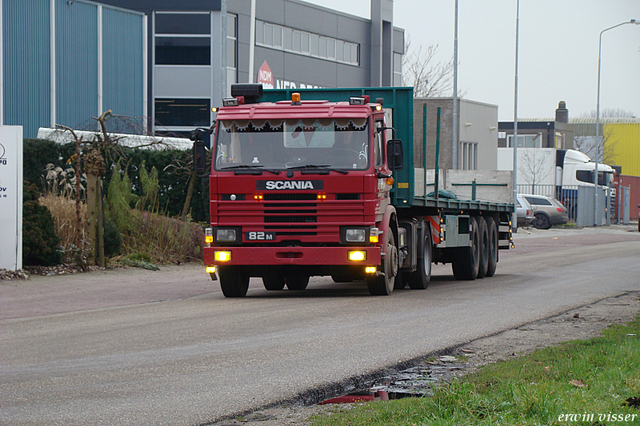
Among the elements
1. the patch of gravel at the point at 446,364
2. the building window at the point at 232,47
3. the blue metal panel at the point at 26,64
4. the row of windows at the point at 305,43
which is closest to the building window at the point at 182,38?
the building window at the point at 232,47

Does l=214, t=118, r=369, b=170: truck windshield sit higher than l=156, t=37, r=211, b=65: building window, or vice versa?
l=156, t=37, r=211, b=65: building window

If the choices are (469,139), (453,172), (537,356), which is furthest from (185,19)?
(537,356)

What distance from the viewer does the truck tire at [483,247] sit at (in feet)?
67.9

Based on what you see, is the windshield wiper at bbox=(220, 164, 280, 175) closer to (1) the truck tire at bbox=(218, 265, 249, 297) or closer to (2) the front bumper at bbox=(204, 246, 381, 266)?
(2) the front bumper at bbox=(204, 246, 381, 266)

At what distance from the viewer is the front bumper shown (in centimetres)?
1363

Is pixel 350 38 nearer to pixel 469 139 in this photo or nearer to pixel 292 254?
pixel 469 139

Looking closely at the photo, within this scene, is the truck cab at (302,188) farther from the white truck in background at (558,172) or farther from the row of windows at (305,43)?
the white truck in background at (558,172)

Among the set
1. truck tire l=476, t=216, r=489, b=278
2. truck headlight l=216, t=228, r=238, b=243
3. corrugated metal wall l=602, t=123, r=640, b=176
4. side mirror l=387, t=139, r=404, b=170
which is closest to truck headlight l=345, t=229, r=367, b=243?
side mirror l=387, t=139, r=404, b=170

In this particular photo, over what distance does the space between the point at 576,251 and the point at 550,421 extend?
88.4 ft

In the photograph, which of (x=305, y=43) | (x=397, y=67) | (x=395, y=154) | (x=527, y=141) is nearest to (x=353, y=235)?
(x=395, y=154)

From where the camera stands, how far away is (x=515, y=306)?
13.2 metres

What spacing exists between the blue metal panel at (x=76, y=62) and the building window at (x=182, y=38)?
7286mm

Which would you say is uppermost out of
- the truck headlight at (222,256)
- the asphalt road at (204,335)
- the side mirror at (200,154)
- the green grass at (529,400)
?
the side mirror at (200,154)

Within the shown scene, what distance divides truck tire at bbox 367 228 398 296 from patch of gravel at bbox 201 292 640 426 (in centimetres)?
304
